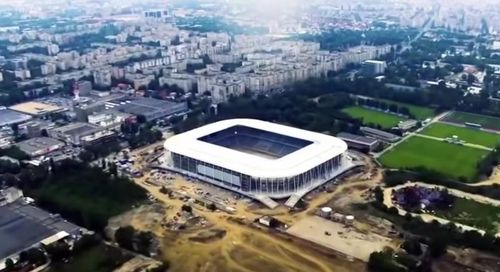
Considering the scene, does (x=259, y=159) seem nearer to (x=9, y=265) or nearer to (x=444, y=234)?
(x=444, y=234)

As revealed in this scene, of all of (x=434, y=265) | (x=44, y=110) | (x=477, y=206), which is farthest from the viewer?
(x=44, y=110)

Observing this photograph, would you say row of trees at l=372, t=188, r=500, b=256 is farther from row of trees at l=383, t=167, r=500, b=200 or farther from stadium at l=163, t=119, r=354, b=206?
stadium at l=163, t=119, r=354, b=206

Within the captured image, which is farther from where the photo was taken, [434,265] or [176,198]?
[176,198]

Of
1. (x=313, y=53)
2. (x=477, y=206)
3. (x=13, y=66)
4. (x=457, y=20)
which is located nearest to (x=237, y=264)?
(x=477, y=206)

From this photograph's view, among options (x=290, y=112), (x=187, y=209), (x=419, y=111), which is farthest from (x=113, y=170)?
(x=419, y=111)

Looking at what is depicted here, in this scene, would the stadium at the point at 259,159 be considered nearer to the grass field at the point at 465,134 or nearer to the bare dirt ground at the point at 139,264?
the bare dirt ground at the point at 139,264

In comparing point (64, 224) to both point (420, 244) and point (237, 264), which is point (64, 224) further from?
point (420, 244)

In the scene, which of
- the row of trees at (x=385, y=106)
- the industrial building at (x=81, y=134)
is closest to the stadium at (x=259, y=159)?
the industrial building at (x=81, y=134)
